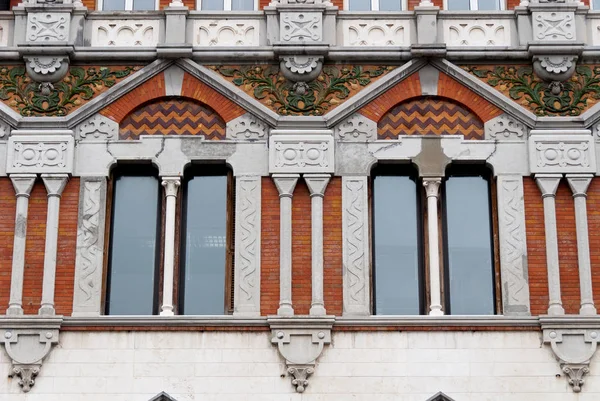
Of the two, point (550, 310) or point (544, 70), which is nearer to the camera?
point (550, 310)

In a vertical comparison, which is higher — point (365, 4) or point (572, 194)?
point (365, 4)

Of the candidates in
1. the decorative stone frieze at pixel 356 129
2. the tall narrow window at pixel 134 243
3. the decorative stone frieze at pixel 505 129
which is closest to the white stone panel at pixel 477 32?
the decorative stone frieze at pixel 505 129

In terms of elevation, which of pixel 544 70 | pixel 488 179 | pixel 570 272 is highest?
pixel 544 70

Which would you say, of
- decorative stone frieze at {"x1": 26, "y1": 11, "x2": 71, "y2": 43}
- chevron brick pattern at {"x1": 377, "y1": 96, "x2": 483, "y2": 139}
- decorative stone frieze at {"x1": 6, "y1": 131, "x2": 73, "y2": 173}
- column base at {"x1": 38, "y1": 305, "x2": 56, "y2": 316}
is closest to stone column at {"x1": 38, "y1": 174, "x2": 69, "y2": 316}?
column base at {"x1": 38, "y1": 305, "x2": 56, "y2": 316}

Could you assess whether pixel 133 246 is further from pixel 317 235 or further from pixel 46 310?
pixel 317 235

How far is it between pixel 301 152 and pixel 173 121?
2.19 m

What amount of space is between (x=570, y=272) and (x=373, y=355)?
334cm

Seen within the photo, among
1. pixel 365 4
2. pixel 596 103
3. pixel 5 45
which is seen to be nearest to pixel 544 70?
pixel 596 103

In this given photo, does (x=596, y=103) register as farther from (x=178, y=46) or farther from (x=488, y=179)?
(x=178, y=46)

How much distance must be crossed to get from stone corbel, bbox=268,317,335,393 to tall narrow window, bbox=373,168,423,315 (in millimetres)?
1189

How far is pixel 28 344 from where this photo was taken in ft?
67.0

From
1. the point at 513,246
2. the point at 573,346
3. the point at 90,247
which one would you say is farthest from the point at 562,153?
the point at 90,247

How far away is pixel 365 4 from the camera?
76.1 ft

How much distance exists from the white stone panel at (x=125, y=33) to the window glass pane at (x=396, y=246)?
446 centimetres
